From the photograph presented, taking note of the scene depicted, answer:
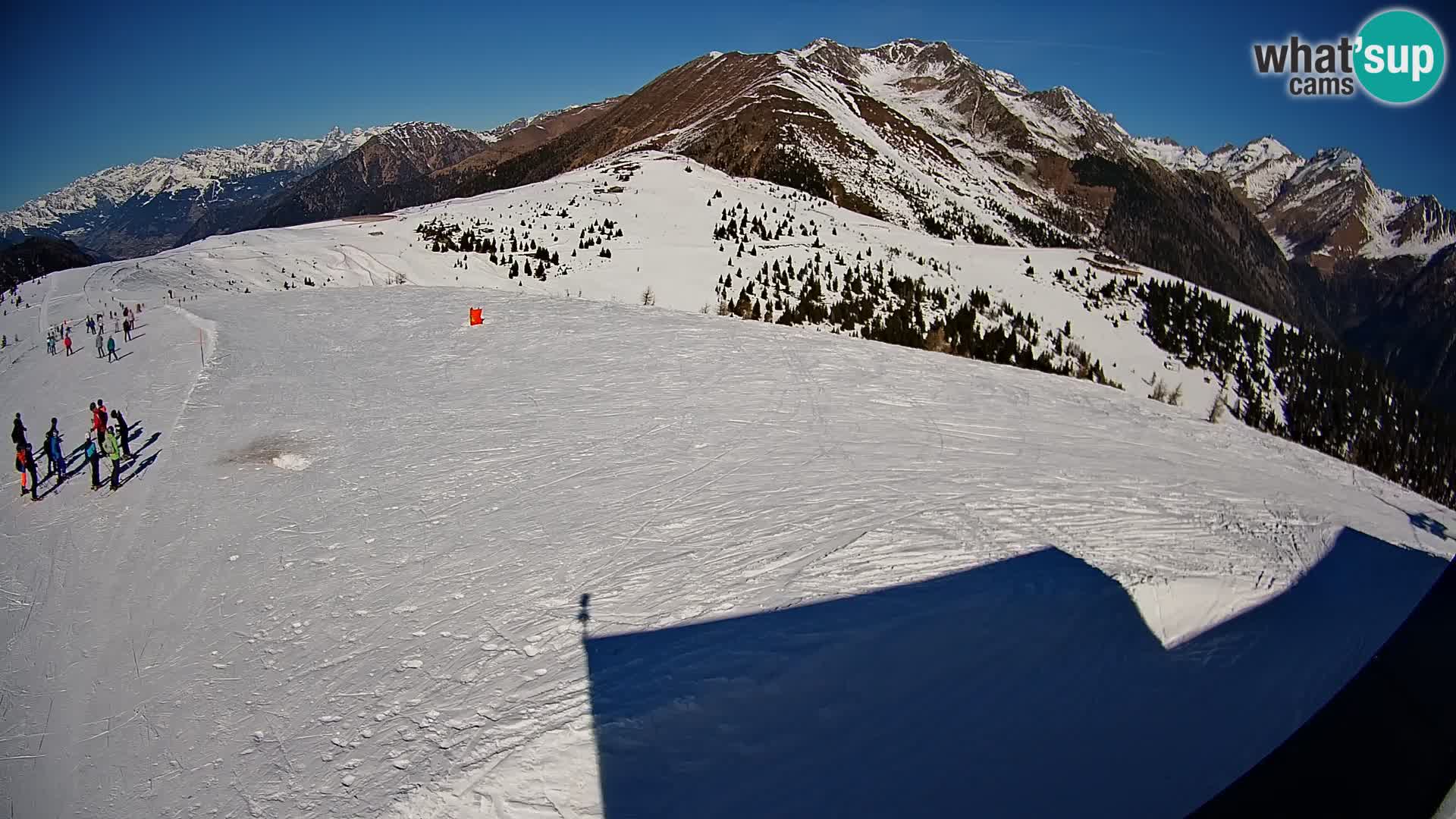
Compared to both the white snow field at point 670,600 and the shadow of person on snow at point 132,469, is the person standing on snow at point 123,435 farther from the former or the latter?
the white snow field at point 670,600

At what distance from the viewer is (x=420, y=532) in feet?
28.5

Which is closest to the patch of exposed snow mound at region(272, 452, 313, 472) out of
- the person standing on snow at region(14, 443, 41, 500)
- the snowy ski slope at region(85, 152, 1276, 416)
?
the person standing on snow at region(14, 443, 41, 500)

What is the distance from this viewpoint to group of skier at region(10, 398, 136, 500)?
10.2 m

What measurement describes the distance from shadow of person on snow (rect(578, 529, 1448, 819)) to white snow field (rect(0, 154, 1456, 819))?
0.09 ft

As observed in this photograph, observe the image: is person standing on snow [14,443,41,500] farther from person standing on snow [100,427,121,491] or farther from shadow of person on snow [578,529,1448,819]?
shadow of person on snow [578,529,1448,819]

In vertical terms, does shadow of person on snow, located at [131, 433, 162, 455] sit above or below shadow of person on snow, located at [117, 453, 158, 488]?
above

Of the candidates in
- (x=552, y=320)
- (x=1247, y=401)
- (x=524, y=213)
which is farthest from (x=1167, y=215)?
(x=552, y=320)

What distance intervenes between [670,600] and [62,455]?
11336 millimetres

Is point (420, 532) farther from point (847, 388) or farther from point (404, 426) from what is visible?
point (847, 388)

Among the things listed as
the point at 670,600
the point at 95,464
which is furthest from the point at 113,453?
the point at 670,600

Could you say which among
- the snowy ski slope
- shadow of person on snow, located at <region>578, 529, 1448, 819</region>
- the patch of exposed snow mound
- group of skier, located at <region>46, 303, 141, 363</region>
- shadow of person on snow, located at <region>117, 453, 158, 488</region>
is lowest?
shadow of person on snow, located at <region>578, 529, 1448, 819</region>

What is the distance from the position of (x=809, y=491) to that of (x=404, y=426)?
7.58 m

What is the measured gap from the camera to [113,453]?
412 inches

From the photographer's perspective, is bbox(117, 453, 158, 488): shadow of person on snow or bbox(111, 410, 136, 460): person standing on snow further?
bbox(111, 410, 136, 460): person standing on snow
